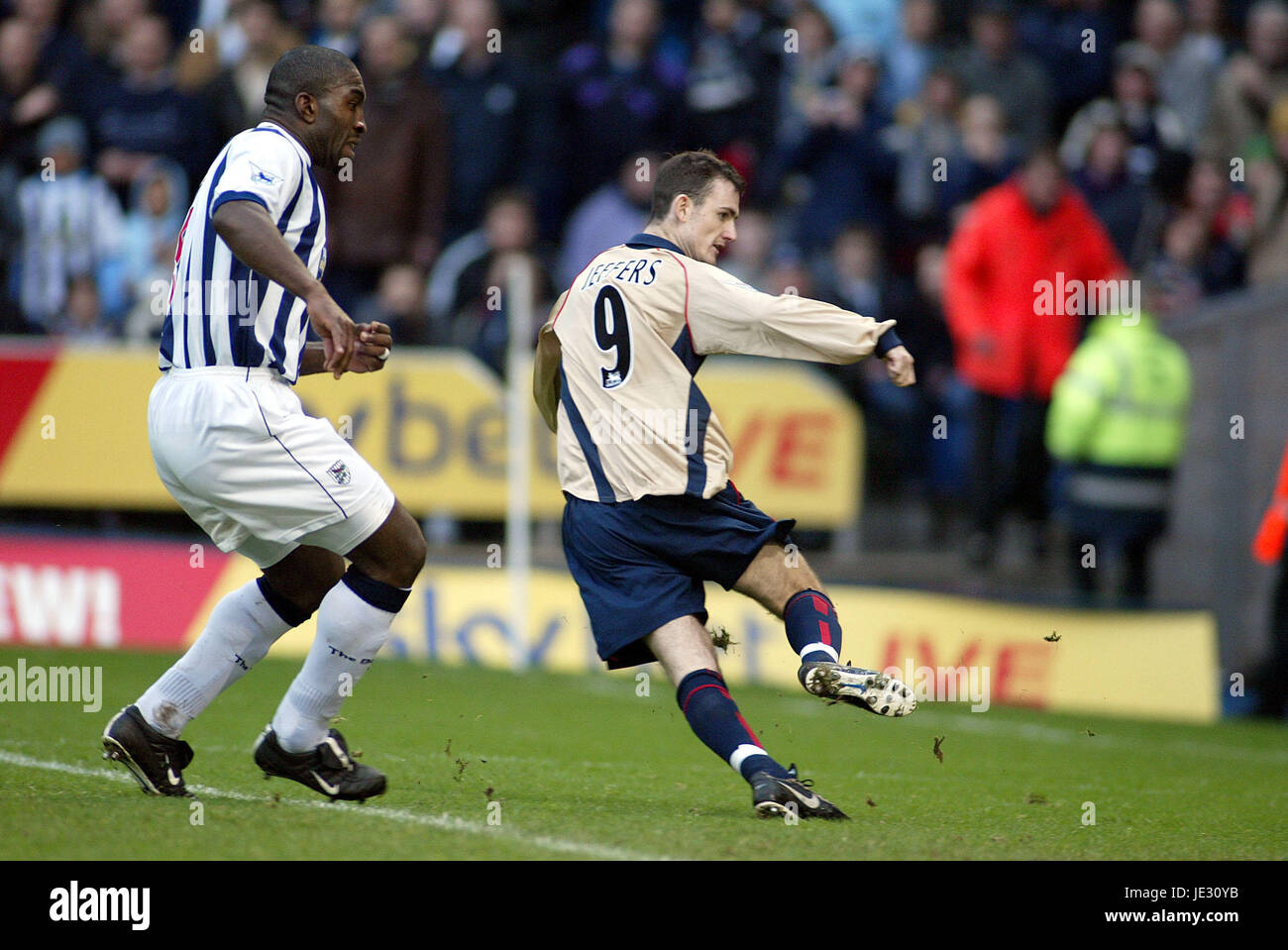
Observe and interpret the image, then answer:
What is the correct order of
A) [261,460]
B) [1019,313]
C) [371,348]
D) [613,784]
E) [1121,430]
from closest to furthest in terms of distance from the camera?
[261,460], [371,348], [613,784], [1121,430], [1019,313]

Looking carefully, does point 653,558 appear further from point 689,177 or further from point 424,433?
point 424,433

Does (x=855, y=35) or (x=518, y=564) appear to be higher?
(x=855, y=35)

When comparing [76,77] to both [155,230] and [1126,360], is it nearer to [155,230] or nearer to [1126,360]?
[155,230]

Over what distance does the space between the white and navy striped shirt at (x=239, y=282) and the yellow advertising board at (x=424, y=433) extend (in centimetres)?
604

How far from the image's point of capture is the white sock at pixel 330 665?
219 inches

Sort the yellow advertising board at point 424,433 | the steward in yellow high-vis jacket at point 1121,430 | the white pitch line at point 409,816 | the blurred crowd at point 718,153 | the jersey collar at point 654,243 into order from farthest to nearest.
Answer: the blurred crowd at point 718,153 → the yellow advertising board at point 424,433 → the steward in yellow high-vis jacket at point 1121,430 → the jersey collar at point 654,243 → the white pitch line at point 409,816

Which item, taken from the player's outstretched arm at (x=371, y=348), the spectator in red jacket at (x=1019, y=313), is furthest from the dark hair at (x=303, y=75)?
the spectator in red jacket at (x=1019, y=313)

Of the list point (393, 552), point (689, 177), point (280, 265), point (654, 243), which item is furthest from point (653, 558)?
point (280, 265)

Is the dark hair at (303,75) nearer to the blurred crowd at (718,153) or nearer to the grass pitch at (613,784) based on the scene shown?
the grass pitch at (613,784)

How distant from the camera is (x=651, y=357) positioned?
19.1 ft

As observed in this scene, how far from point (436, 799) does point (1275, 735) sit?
5.83 m

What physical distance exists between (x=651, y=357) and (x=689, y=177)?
2.13 ft

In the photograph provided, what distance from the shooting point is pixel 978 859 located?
5.03 m
